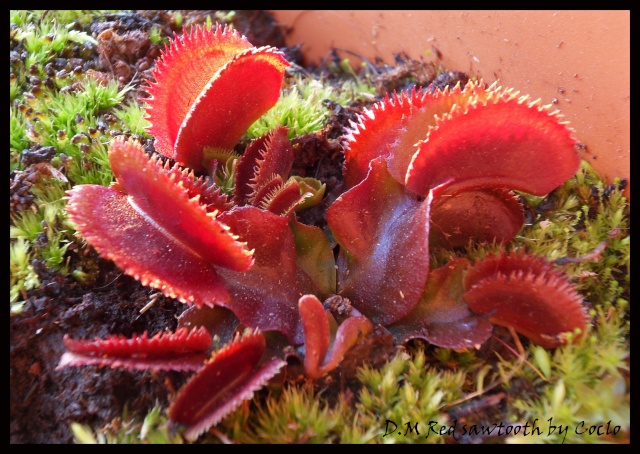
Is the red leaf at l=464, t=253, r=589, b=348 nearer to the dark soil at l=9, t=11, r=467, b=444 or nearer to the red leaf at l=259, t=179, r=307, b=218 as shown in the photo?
the dark soil at l=9, t=11, r=467, b=444

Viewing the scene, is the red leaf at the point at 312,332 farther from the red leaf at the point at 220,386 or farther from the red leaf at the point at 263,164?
the red leaf at the point at 263,164

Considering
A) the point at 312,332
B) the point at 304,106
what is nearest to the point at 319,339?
the point at 312,332

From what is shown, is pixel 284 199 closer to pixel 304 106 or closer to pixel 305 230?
pixel 305 230

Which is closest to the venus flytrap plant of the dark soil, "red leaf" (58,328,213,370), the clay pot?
"red leaf" (58,328,213,370)

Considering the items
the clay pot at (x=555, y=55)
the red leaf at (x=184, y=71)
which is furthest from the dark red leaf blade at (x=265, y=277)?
the clay pot at (x=555, y=55)
